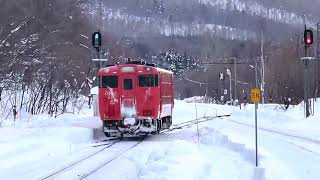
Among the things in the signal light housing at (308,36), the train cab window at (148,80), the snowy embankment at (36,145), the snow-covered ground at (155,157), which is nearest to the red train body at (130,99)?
the train cab window at (148,80)

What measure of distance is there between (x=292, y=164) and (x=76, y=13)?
123 feet

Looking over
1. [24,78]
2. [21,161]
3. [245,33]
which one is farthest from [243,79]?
[21,161]

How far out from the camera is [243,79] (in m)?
110

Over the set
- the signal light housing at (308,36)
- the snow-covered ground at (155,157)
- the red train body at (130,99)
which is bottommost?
the snow-covered ground at (155,157)

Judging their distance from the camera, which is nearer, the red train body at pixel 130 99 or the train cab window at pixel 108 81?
the red train body at pixel 130 99

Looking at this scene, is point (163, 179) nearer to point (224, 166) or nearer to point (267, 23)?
point (224, 166)

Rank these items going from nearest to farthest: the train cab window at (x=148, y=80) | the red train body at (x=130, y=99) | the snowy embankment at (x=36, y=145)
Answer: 1. the snowy embankment at (x=36, y=145)
2. the red train body at (x=130, y=99)
3. the train cab window at (x=148, y=80)

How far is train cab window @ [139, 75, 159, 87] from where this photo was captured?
26719mm

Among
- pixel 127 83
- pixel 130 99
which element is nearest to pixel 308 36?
pixel 127 83

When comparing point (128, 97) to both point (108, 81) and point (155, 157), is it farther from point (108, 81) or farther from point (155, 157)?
point (155, 157)

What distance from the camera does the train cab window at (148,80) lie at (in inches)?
1052

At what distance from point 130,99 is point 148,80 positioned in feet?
4.00

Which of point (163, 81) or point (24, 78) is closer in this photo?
point (163, 81)

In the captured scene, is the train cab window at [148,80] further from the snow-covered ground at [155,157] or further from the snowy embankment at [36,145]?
the snowy embankment at [36,145]
